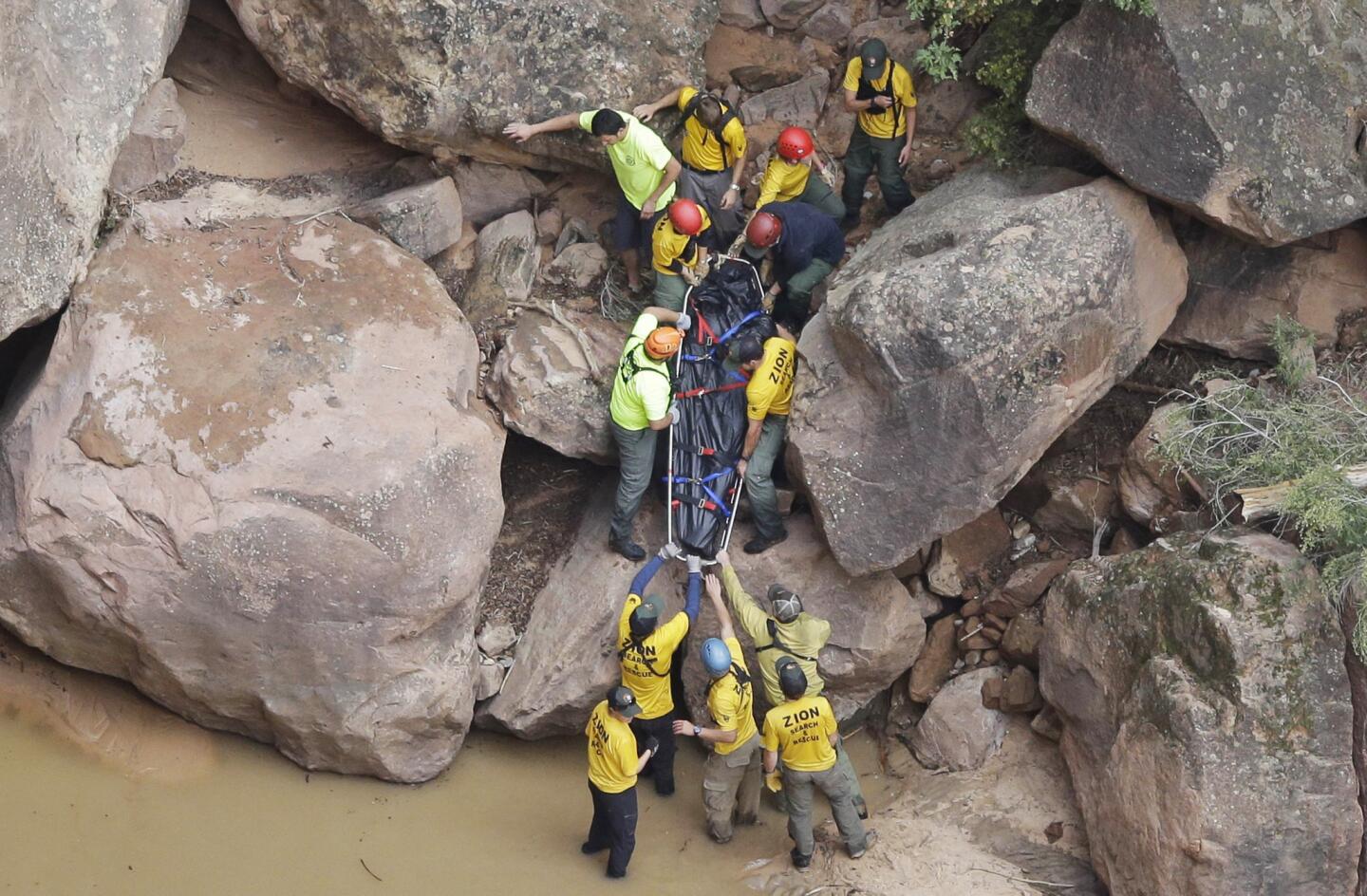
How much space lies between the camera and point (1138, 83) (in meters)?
7.73

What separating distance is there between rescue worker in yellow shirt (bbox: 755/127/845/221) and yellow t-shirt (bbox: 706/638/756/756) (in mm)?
3124

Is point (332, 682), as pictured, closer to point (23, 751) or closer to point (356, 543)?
point (356, 543)

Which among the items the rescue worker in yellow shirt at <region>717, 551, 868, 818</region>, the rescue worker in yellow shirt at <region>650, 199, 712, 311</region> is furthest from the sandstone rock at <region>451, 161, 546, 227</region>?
the rescue worker in yellow shirt at <region>717, 551, 868, 818</region>

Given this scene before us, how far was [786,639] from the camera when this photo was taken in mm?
7945

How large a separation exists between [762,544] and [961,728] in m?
1.66

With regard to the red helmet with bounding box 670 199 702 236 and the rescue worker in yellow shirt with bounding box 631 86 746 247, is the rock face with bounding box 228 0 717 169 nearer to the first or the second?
the rescue worker in yellow shirt with bounding box 631 86 746 247

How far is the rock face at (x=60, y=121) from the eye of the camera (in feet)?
24.2

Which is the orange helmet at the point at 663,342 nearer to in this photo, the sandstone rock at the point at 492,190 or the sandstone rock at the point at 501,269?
the sandstone rock at the point at 501,269

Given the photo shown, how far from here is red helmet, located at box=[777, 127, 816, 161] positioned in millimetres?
8805

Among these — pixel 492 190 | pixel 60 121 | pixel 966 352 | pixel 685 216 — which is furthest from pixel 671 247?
pixel 60 121

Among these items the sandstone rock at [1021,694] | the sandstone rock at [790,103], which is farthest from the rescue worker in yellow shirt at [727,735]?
the sandstone rock at [790,103]

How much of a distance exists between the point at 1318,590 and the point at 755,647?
3117 mm

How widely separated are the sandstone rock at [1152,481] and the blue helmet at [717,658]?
2634 mm

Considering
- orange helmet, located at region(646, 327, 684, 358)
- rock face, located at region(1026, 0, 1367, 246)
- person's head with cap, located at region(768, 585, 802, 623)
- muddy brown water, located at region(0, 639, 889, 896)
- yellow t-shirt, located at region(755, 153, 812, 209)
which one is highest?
rock face, located at region(1026, 0, 1367, 246)
